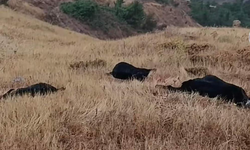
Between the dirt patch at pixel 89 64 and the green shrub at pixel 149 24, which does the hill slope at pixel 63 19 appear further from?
the dirt patch at pixel 89 64

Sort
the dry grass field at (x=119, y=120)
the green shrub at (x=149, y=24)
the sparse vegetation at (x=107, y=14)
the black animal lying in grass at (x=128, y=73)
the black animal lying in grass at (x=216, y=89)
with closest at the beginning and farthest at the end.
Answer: the dry grass field at (x=119, y=120) < the black animal lying in grass at (x=216, y=89) < the black animal lying in grass at (x=128, y=73) < the sparse vegetation at (x=107, y=14) < the green shrub at (x=149, y=24)

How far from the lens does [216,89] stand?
434cm

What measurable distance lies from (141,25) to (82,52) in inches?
1342

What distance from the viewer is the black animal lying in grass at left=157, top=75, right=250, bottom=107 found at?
4086 millimetres

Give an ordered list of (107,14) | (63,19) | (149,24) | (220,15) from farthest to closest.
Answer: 1. (220,15)
2. (149,24)
3. (107,14)
4. (63,19)

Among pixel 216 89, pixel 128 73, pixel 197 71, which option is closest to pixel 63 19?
pixel 197 71

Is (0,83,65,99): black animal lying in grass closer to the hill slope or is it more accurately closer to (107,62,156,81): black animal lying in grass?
(107,62,156,81): black animal lying in grass

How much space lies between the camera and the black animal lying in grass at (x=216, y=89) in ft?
13.4

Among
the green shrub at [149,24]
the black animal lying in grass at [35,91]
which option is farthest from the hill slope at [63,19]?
the black animal lying in grass at [35,91]

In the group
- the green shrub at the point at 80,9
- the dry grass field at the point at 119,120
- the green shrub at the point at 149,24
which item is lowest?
the dry grass field at the point at 119,120

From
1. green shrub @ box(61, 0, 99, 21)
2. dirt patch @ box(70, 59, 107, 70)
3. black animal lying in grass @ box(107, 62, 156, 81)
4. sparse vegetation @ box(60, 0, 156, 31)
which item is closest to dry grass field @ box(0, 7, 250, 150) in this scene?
black animal lying in grass @ box(107, 62, 156, 81)

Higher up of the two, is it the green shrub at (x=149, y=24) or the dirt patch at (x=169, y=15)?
the dirt patch at (x=169, y=15)

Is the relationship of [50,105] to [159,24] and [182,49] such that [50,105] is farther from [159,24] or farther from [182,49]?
[159,24]

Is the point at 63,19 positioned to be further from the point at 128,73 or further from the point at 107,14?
the point at 128,73
